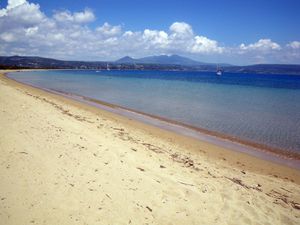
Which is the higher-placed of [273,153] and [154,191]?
[154,191]

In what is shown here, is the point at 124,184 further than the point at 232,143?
No

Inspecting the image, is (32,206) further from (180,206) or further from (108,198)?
(180,206)

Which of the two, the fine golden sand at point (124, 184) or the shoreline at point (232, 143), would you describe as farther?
the shoreline at point (232, 143)

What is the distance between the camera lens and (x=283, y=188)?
7.89m

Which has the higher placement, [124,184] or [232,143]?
[124,184]

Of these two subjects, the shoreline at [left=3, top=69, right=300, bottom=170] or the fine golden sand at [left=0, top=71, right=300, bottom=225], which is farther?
the shoreline at [left=3, top=69, right=300, bottom=170]

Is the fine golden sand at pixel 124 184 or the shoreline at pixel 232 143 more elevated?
the fine golden sand at pixel 124 184

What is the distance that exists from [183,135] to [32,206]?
32.9 ft

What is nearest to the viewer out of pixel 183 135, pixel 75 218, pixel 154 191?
pixel 75 218

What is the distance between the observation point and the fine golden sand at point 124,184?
5.09m

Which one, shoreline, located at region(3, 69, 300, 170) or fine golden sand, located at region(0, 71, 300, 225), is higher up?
fine golden sand, located at region(0, 71, 300, 225)

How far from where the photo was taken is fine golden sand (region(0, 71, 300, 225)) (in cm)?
509

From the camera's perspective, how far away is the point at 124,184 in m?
6.27

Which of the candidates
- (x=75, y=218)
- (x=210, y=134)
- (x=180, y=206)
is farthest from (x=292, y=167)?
(x=75, y=218)
